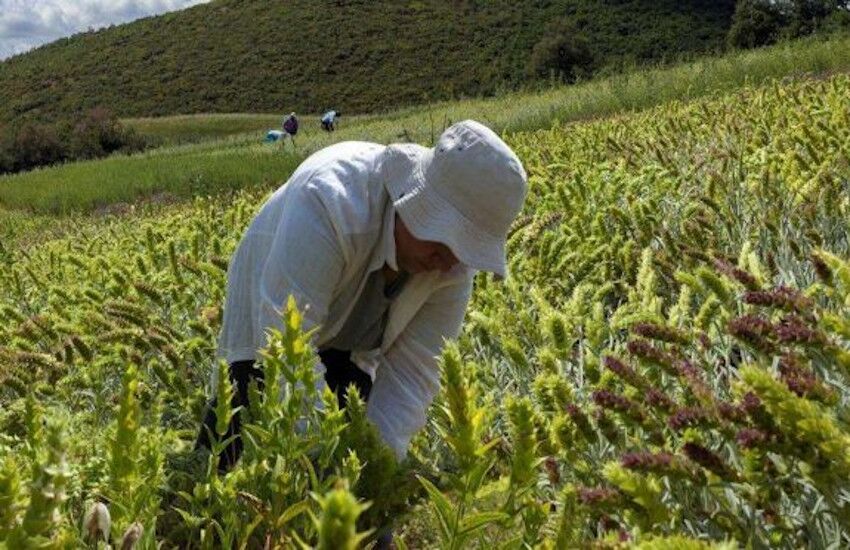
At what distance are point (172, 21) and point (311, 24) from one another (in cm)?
1318

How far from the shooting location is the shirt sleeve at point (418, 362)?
2.65 metres

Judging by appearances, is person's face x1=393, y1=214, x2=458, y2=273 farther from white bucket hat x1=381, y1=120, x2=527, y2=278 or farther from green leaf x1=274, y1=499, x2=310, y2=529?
green leaf x1=274, y1=499, x2=310, y2=529

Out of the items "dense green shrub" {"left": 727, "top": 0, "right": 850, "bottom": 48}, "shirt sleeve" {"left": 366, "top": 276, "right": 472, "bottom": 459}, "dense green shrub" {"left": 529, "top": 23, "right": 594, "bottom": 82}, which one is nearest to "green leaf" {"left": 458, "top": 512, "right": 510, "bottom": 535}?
"shirt sleeve" {"left": 366, "top": 276, "right": 472, "bottom": 459}

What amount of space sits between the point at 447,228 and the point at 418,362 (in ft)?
2.34

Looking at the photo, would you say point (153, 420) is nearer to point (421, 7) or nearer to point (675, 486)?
Result: point (675, 486)

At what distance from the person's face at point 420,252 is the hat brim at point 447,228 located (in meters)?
0.09

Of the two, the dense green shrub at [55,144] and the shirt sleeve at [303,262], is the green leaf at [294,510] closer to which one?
the shirt sleeve at [303,262]

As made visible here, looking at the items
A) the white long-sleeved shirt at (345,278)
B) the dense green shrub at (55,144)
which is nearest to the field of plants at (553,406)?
the white long-sleeved shirt at (345,278)

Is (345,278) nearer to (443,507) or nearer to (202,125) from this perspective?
(443,507)

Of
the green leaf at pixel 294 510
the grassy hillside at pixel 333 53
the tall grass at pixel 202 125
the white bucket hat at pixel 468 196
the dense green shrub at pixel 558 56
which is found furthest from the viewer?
the grassy hillside at pixel 333 53

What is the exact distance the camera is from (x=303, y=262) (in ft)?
7.64

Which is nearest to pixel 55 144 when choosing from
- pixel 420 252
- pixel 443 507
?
pixel 420 252

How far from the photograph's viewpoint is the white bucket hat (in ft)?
7.19

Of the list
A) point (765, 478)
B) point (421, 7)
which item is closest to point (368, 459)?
point (765, 478)
